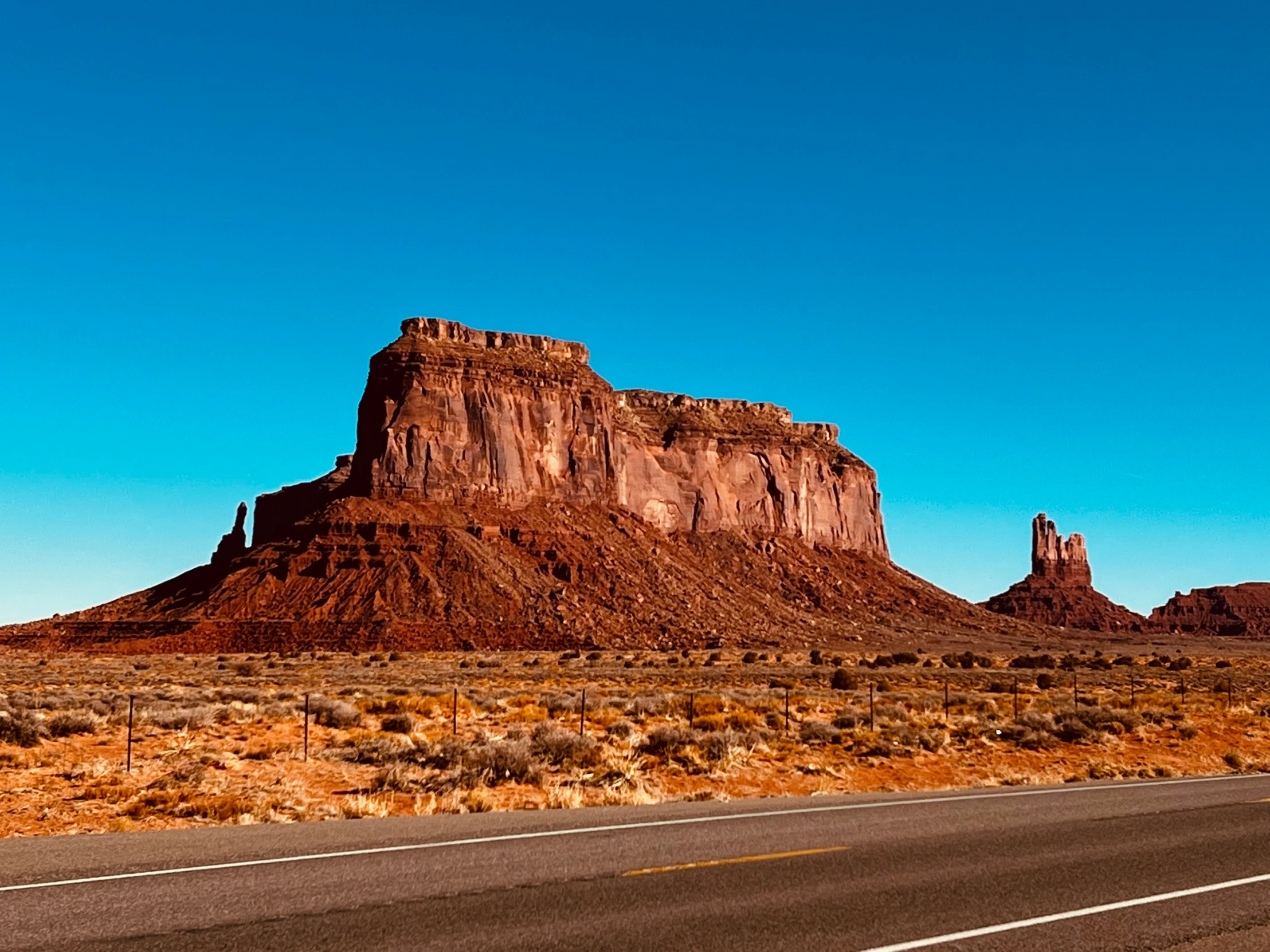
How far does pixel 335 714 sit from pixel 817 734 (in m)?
10.9

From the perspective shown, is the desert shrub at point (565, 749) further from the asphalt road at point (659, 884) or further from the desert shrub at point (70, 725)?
the desert shrub at point (70, 725)

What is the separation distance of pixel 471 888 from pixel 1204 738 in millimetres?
23485

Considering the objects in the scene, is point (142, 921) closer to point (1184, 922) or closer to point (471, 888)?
point (471, 888)

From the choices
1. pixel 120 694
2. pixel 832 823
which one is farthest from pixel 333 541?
pixel 832 823

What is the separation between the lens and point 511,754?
18.4 m

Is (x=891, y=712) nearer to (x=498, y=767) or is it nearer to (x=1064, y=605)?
(x=498, y=767)

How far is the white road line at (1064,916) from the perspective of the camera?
767cm

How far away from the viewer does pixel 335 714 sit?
2561cm

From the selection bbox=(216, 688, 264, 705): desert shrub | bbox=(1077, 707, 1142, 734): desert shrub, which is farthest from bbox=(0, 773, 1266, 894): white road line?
bbox=(216, 688, 264, 705): desert shrub

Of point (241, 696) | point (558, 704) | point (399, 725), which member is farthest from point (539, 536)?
point (399, 725)

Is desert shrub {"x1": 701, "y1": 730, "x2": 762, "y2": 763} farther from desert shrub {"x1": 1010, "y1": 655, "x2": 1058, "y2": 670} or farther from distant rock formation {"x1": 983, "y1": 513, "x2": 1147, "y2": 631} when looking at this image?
distant rock formation {"x1": 983, "y1": 513, "x2": 1147, "y2": 631}

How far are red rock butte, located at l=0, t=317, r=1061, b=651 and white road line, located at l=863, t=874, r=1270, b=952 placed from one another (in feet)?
231

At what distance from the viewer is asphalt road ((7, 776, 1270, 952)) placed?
7.83 metres

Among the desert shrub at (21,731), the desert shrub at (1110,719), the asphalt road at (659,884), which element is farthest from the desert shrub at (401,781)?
the desert shrub at (1110,719)
